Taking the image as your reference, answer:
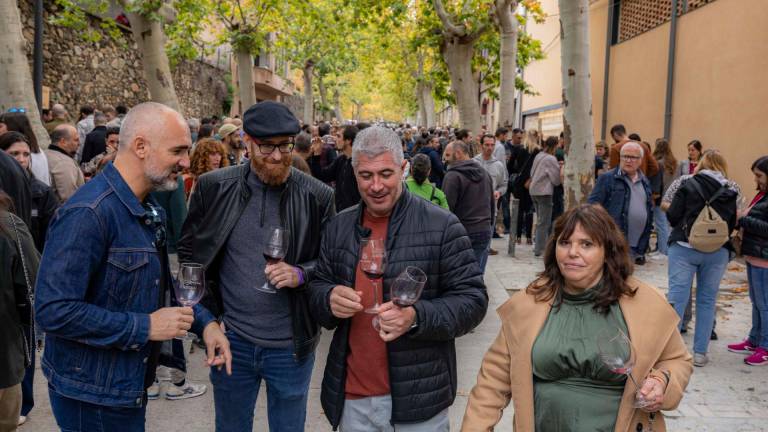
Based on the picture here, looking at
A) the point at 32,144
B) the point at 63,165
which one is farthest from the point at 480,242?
the point at 32,144

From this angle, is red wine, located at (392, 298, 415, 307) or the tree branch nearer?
red wine, located at (392, 298, 415, 307)

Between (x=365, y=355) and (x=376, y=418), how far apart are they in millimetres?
270

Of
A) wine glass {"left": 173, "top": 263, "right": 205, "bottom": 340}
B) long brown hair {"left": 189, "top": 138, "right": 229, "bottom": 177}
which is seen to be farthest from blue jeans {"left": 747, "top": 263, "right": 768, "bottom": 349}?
wine glass {"left": 173, "top": 263, "right": 205, "bottom": 340}

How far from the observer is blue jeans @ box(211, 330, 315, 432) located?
3.09 meters

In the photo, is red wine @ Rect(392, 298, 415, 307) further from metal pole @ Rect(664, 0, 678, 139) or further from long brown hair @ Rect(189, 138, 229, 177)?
metal pole @ Rect(664, 0, 678, 139)

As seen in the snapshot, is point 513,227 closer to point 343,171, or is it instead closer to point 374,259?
point 343,171

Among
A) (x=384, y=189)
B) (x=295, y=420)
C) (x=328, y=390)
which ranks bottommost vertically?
(x=295, y=420)

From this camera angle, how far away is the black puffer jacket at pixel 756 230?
5940mm

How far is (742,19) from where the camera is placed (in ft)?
38.5

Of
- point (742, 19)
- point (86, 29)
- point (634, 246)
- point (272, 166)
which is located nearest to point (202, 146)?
point (272, 166)

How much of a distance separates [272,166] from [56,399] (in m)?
1.33

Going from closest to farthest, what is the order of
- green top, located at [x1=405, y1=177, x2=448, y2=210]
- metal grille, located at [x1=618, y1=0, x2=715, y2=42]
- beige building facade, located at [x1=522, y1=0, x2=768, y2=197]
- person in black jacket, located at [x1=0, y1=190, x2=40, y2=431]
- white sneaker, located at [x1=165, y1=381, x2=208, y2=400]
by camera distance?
person in black jacket, located at [x1=0, y1=190, x2=40, y2=431] < white sneaker, located at [x1=165, y1=381, x2=208, y2=400] < green top, located at [x1=405, y1=177, x2=448, y2=210] < beige building facade, located at [x1=522, y1=0, x2=768, y2=197] < metal grille, located at [x1=618, y1=0, x2=715, y2=42]

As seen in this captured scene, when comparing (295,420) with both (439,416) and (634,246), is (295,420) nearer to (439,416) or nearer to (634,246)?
(439,416)

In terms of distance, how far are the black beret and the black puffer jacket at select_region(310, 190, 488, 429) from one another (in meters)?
0.54
